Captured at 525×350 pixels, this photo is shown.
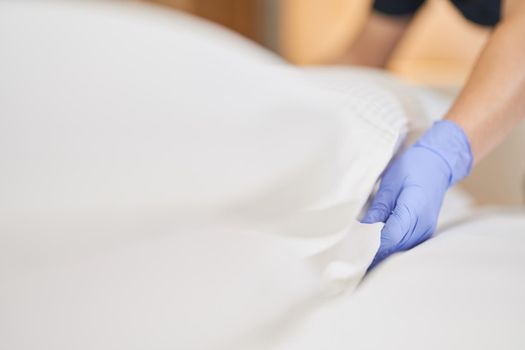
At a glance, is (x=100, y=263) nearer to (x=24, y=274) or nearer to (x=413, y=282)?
(x=24, y=274)

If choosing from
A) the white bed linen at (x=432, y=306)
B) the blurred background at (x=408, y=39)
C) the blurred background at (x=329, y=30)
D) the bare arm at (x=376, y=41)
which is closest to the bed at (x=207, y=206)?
the white bed linen at (x=432, y=306)

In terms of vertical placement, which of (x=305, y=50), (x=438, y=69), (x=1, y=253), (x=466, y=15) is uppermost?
(x=1, y=253)

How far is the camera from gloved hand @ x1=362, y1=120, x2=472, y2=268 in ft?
2.21

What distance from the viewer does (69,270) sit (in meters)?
0.67

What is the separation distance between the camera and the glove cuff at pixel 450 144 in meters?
0.76

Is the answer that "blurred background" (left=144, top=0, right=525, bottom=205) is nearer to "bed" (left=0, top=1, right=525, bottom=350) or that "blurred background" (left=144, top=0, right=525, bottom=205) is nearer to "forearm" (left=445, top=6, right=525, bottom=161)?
"bed" (left=0, top=1, right=525, bottom=350)

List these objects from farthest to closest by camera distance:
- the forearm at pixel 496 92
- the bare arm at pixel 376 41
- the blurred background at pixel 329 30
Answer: the blurred background at pixel 329 30 → the bare arm at pixel 376 41 → the forearm at pixel 496 92

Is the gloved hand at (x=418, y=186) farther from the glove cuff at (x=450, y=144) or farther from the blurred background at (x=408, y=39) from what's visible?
the blurred background at (x=408, y=39)

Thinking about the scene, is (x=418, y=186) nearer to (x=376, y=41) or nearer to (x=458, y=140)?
(x=458, y=140)

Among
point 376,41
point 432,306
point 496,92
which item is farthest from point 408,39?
point 432,306

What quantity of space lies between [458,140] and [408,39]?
1655 millimetres

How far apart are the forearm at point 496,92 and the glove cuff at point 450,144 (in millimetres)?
12

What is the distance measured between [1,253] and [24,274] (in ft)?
0.30

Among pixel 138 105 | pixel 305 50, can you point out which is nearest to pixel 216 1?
pixel 305 50
